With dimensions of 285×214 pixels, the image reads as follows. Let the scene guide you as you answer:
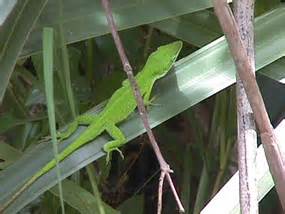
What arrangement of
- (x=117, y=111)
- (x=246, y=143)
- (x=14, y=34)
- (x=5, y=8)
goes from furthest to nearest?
1. (x=117, y=111)
2. (x=14, y=34)
3. (x=5, y=8)
4. (x=246, y=143)

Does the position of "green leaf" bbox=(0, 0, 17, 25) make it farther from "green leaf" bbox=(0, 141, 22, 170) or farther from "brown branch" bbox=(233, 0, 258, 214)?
"green leaf" bbox=(0, 141, 22, 170)

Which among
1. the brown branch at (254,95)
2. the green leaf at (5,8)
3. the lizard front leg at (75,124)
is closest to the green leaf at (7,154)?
the lizard front leg at (75,124)

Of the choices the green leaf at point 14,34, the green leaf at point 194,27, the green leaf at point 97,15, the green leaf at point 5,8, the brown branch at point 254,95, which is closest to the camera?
the brown branch at point 254,95

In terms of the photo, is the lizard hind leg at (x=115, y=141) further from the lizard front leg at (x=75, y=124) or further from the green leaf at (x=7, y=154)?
the green leaf at (x=7, y=154)

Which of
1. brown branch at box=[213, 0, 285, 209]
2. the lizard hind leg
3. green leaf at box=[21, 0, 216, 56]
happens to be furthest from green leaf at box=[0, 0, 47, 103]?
brown branch at box=[213, 0, 285, 209]

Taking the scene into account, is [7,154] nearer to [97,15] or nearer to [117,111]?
[117,111]

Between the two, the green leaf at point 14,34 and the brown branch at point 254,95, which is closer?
the brown branch at point 254,95

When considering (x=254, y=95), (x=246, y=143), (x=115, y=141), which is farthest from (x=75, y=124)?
(x=254, y=95)
